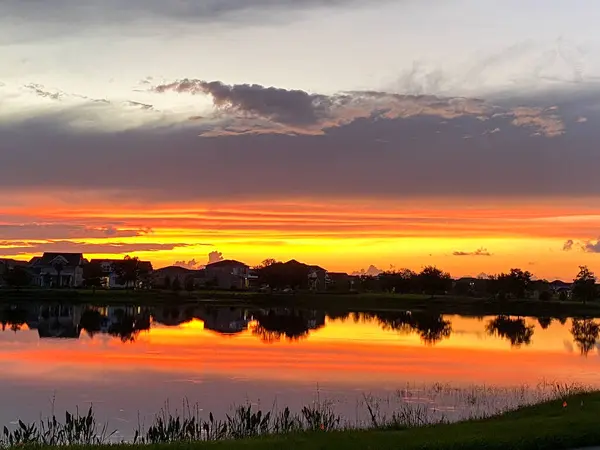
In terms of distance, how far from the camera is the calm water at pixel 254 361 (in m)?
25.6

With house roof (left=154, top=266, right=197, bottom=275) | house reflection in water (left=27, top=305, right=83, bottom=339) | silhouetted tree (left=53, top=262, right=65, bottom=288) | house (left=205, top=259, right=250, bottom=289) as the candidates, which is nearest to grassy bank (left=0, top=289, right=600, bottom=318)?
house reflection in water (left=27, top=305, right=83, bottom=339)

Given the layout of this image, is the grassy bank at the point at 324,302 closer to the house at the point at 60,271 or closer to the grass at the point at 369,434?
the house at the point at 60,271

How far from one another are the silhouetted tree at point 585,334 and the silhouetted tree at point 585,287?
27.0 m

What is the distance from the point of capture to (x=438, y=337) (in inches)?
2122

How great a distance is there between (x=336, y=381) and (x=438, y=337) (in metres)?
25.6

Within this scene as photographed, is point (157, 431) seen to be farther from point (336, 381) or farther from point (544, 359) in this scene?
point (544, 359)

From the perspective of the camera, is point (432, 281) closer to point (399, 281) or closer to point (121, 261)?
point (399, 281)

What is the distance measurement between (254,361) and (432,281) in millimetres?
78119

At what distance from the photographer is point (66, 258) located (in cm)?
12900

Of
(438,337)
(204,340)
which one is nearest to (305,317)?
(438,337)

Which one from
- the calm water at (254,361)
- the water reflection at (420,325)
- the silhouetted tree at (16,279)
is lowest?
the calm water at (254,361)

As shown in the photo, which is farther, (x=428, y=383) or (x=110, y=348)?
(x=110, y=348)

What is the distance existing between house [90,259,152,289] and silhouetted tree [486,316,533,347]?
213 ft

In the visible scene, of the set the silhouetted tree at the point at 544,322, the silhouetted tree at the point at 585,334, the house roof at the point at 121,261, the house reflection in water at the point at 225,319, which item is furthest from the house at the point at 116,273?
the silhouetted tree at the point at 585,334
